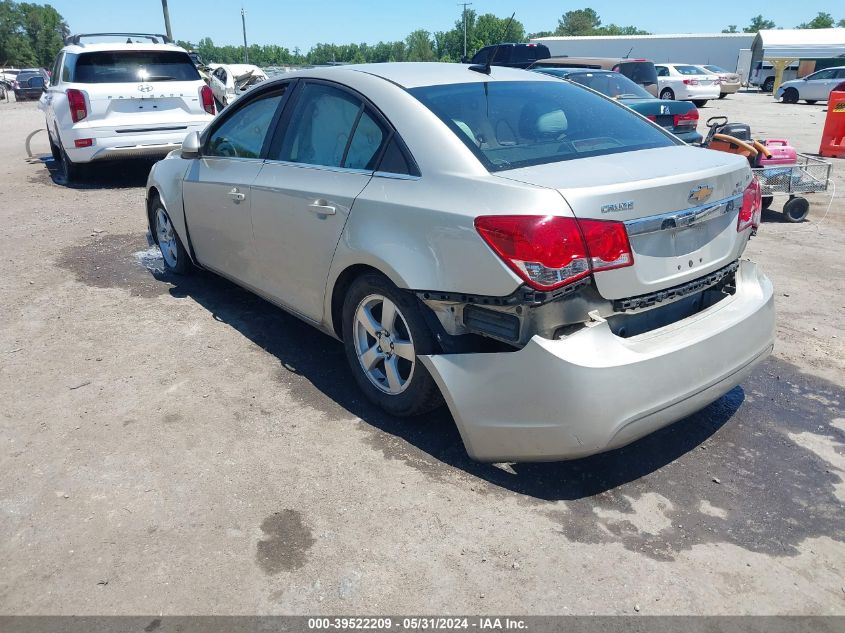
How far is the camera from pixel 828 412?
12.2ft

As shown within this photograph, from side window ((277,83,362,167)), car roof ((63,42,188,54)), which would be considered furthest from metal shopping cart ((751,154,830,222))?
car roof ((63,42,188,54))

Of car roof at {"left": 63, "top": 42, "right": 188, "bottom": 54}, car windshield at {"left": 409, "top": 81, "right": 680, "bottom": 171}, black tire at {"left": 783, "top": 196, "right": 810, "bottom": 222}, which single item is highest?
car roof at {"left": 63, "top": 42, "right": 188, "bottom": 54}

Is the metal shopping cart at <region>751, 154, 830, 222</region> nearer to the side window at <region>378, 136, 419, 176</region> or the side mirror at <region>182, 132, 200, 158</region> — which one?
the side window at <region>378, 136, 419, 176</region>

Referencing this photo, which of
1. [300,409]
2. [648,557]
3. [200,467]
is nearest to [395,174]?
[300,409]

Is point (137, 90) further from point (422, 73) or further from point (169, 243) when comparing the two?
point (422, 73)

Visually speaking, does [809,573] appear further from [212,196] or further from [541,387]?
[212,196]

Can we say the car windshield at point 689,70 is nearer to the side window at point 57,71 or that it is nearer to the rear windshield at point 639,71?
the rear windshield at point 639,71

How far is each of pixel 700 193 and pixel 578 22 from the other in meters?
145

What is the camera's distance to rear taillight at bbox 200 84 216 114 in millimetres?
10156

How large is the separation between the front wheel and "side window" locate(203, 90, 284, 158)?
102cm

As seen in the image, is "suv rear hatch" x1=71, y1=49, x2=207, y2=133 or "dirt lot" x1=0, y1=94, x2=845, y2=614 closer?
"dirt lot" x1=0, y1=94, x2=845, y2=614

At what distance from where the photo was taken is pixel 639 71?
591 inches

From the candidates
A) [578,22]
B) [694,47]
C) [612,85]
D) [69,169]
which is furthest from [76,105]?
[578,22]

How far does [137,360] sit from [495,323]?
263cm
